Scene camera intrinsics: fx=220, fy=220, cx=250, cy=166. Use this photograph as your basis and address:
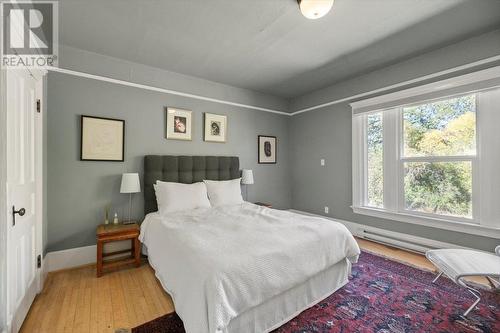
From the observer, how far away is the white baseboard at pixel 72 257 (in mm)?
2564

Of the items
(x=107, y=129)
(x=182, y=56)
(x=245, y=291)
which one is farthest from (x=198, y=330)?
(x=182, y=56)

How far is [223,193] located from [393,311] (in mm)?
2338

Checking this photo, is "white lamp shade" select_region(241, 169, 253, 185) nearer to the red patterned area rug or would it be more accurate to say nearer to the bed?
the bed

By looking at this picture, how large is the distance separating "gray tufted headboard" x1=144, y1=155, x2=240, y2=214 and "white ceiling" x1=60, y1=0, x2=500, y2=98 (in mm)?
1381

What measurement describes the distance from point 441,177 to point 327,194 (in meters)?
1.69

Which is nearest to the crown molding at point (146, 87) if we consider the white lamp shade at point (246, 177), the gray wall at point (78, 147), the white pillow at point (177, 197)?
the gray wall at point (78, 147)

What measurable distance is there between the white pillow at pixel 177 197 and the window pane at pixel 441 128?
301 centimetres

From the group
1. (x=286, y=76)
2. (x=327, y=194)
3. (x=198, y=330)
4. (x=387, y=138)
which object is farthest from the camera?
(x=327, y=194)

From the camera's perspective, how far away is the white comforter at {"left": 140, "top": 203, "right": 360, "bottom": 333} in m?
1.32

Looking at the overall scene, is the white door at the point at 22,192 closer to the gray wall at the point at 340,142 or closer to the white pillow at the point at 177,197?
the white pillow at the point at 177,197

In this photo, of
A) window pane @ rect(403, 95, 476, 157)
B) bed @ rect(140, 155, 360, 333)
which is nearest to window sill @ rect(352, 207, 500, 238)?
window pane @ rect(403, 95, 476, 157)

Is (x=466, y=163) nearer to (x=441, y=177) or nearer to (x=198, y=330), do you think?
(x=441, y=177)

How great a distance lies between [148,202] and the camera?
121 inches

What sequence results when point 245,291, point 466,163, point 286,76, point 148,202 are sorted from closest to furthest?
point 245,291 < point 466,163 < point 148,202 < point 286,76
